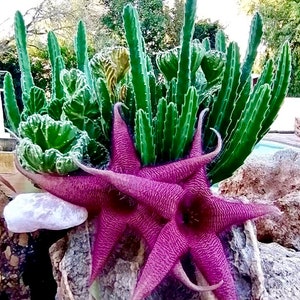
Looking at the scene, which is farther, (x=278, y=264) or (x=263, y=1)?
(x=263, y=1)

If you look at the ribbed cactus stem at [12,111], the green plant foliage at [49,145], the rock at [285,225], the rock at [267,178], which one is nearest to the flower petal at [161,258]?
the green plant foliage at [49,145]

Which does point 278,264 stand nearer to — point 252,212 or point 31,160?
point 252,212

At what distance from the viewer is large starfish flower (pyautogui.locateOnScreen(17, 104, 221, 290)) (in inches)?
16.7

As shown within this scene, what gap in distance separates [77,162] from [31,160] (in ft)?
0.15

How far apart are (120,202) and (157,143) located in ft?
0.23

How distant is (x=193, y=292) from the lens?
466 mm

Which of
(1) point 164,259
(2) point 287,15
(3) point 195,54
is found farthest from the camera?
(2) point 287,15

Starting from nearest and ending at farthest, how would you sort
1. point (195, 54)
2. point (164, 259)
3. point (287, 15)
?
1. point (164, 259)
2. point (195, 54)
3. point (287, 15)

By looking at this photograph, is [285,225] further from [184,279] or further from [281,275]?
[184,279]

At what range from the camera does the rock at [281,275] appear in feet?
1.67

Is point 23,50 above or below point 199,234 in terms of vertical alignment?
above

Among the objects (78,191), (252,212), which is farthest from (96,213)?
(252,212)

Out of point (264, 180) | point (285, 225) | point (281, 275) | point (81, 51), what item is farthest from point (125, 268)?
point (264, 180)

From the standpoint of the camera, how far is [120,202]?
46 centimetres
